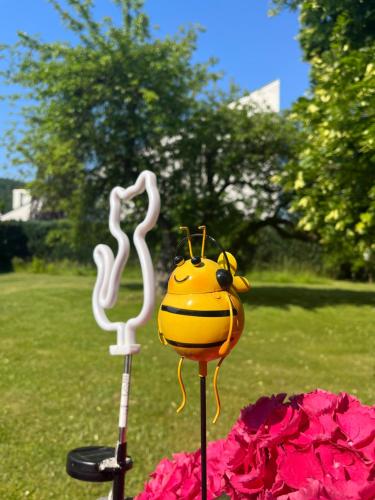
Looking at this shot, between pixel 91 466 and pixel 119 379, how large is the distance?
177 inches

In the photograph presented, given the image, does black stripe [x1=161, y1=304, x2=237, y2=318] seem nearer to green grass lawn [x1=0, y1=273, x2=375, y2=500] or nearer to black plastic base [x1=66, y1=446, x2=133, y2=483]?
black plastic base [x1=66, y1=446, x2=133, y2=483]

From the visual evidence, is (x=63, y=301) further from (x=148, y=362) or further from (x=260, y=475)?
(x=260, y=475)

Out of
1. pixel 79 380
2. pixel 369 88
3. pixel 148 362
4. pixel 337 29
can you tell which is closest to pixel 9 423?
pixel 79 380

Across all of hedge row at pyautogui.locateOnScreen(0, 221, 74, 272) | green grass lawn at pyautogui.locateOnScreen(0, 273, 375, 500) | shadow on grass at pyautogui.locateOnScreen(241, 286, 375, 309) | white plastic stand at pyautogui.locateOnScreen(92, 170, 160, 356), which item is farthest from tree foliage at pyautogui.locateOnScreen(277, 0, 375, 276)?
hedge row at pyautogui.locateOnScreen(0, 221, 74, 272)

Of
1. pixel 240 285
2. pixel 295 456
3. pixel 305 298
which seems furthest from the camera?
pixel 305 298

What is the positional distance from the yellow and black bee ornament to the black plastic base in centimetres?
46

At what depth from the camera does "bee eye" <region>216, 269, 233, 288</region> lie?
1614 mm

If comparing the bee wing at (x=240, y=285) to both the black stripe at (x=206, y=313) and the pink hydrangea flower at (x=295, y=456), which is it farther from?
the pink hydrangea flower at (x=295, y=456)

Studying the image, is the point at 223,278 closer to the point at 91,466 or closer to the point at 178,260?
the point at 178,260

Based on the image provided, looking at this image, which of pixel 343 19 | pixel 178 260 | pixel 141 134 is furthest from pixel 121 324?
pixel 141 134

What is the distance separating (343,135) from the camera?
244 inches

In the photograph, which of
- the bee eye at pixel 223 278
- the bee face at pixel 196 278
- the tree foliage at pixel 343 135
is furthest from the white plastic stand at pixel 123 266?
the tree foliage at pixel 343 135

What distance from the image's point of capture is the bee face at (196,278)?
5.38 ft

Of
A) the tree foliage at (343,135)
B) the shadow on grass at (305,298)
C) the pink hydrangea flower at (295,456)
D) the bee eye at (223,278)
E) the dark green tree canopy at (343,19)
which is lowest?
the shadow on grass at (305,298)
